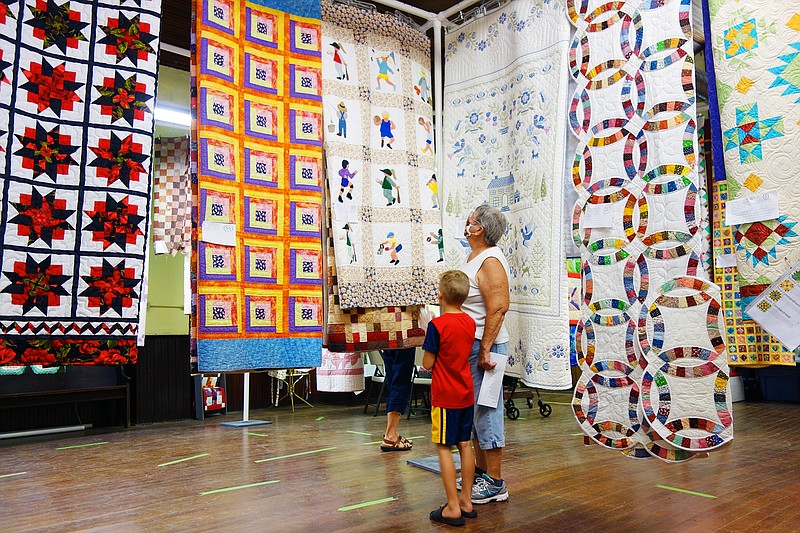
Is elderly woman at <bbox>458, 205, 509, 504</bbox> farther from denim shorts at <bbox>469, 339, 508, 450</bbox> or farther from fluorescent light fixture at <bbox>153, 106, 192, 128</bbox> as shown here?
fluorescent light fixture at <bbox>153, 106, 192, 128</bbox>

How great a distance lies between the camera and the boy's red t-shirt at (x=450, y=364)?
241cm

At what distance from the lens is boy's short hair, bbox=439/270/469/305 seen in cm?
249

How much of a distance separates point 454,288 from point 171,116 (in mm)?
3354

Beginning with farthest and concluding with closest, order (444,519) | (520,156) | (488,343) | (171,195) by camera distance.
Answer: (171,195)
(520,156)
(488,343)
(444,519)

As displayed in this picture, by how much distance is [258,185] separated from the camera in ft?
10.3

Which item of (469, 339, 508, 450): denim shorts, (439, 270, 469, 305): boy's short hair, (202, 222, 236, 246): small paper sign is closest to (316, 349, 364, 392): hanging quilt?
(202, 222, 236, 246): small paper sign

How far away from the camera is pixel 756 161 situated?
7.69 ft

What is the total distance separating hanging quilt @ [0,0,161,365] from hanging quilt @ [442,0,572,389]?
170cm

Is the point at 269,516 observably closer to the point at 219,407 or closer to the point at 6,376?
the point at 6,376

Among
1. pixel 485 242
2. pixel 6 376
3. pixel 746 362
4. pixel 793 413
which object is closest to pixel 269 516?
pixel 485 242

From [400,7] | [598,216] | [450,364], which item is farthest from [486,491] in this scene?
[400,7]

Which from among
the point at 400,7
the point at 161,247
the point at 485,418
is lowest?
the point at 485,418

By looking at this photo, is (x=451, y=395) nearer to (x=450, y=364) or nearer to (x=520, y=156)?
(x=450, y=364)

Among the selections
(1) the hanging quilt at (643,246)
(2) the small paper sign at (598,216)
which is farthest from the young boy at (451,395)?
(2) the small paper sign at (598,216)
